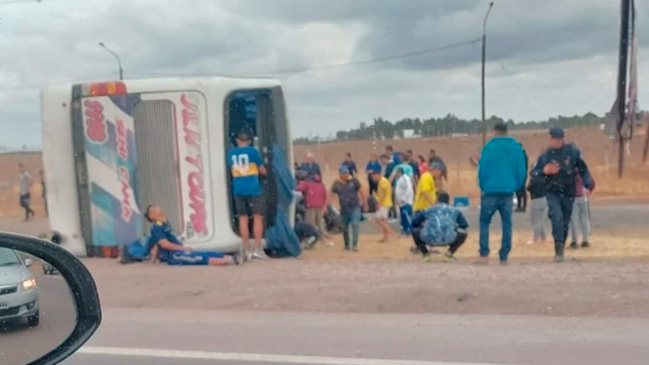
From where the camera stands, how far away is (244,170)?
11859 millimetres

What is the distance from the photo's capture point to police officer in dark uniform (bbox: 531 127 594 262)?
36.0 feet

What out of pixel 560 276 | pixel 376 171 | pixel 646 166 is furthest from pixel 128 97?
pixel 646 166

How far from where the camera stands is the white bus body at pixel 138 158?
11.9 meters

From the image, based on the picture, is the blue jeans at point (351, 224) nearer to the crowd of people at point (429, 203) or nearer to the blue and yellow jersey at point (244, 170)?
the crowd of people at point (429, 203)

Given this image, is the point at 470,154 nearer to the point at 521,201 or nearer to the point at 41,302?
the point at 521,201

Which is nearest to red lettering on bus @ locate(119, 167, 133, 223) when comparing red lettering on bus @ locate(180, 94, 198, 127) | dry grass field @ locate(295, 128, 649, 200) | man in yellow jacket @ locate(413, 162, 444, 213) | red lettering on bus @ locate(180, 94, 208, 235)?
red lettering on bus @ locate(180, 94, 208, 235)

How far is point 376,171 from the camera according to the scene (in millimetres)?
19375

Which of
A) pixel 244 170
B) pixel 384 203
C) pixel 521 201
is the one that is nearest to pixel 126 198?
pixel 244 170

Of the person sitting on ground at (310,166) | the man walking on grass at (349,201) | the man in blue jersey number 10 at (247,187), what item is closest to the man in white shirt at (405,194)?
the man walking on grass at (349,201)

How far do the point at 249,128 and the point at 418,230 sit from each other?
2.80 m

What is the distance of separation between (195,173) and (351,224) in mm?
3697

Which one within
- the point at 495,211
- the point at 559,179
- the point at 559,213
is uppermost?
the point at 559,179

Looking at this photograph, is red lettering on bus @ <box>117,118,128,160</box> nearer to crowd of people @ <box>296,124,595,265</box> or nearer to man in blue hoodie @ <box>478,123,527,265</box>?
crowd of people @ <box>296,124,595,265</box>

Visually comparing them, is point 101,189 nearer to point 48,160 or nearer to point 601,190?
point 48,160
